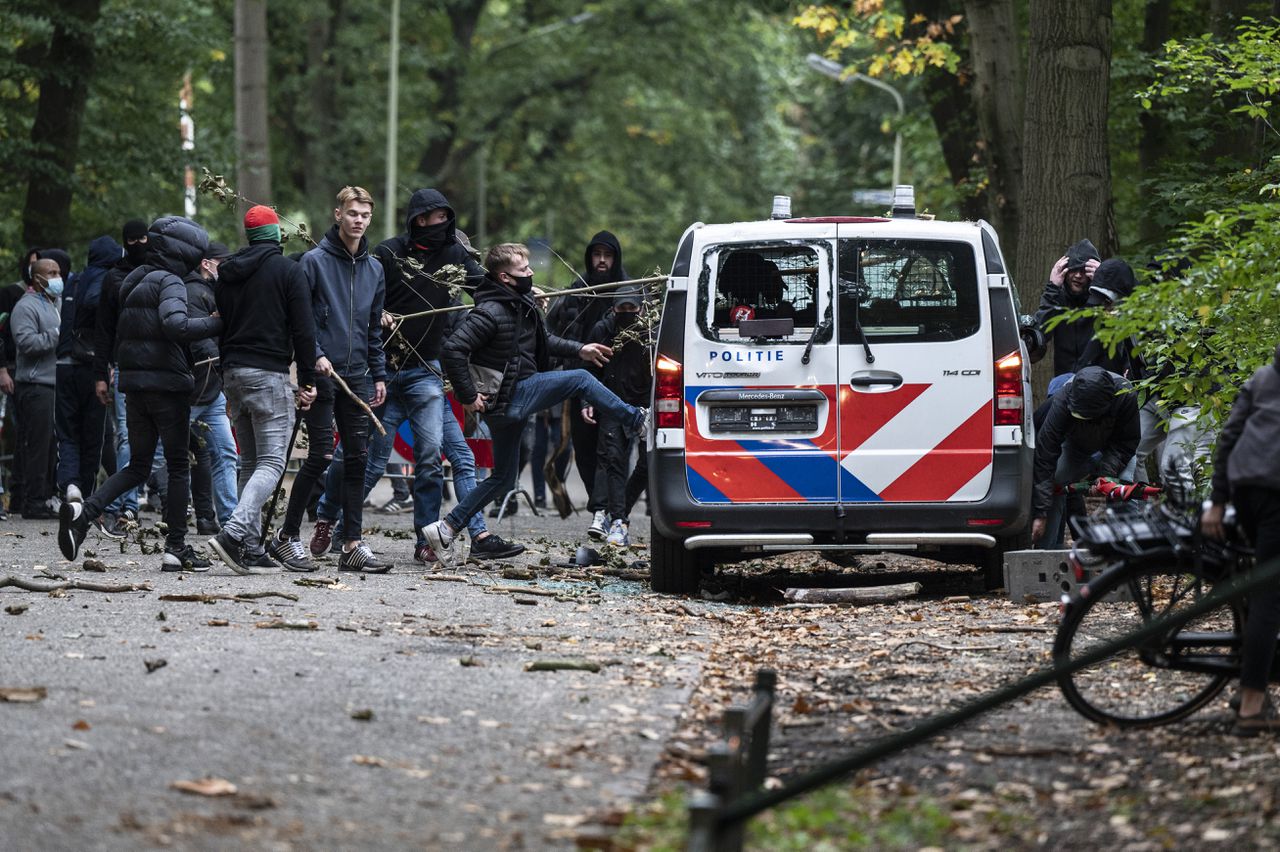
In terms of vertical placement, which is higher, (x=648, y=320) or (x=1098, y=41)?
(x=1098, y=41)

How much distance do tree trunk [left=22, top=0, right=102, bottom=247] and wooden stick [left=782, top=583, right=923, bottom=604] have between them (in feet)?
42.2

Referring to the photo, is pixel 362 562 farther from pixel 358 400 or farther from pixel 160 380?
pixel 160 380

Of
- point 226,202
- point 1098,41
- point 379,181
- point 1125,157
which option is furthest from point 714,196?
point 226,202

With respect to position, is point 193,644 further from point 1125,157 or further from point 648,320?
point 1125,157

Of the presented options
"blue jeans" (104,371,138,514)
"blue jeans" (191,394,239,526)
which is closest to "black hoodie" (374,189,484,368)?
"blue jeans" (191,394,239,526)

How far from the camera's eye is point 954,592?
11359 millimetres

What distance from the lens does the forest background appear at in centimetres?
1463

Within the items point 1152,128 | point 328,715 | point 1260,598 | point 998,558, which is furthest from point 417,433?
point 1152,128

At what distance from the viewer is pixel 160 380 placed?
1102 centimetres

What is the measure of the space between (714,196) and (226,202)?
33.4 meters

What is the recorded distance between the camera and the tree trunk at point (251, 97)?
75.3 ft

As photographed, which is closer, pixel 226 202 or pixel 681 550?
pixel 681 550

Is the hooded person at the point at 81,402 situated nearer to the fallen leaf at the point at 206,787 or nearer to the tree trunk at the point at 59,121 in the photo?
the tree trunk at the point at 59,121

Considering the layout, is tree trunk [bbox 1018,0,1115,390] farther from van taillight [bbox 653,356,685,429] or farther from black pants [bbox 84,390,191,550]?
black pants [bbox 84,390,191,550]
